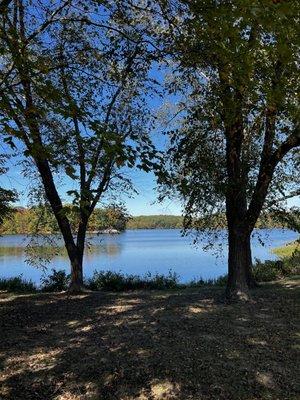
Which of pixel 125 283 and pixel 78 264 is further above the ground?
pixel 78 264

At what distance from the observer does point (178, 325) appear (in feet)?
28.8

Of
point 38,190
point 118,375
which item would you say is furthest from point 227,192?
point 38,190

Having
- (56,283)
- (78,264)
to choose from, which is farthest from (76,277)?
(56,283)

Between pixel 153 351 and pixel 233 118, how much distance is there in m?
4.63

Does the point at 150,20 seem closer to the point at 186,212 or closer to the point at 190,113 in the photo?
the point at 190,113

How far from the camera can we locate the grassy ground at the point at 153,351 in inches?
243

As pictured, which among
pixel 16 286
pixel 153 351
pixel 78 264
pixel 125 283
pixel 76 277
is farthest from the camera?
pixel 16 286

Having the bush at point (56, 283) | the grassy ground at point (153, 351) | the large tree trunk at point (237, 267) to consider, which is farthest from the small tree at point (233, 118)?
the bush at point (56, 283)

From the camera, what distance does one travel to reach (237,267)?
38.3ft

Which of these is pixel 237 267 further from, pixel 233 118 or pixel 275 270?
pixel 275 270

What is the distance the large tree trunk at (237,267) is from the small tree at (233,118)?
2cm

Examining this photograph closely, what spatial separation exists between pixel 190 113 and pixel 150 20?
3.10 m

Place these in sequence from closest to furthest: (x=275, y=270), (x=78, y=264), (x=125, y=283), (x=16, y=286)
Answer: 1. (x=78, y=264)
2. (x=125, y=283)
3. (x=16, y=286)
4. (x=275, y=270)

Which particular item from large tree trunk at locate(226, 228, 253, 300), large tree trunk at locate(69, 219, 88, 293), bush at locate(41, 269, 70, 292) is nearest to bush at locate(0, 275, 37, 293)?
bush at locate(41, 269, 70, 292)
